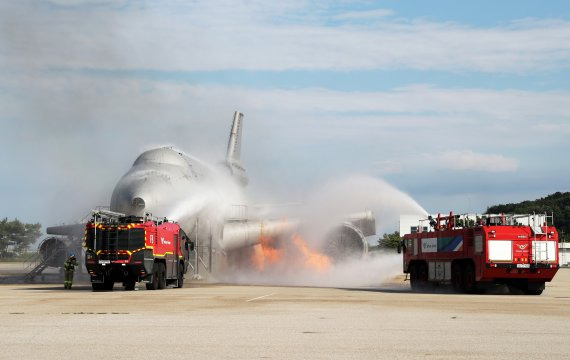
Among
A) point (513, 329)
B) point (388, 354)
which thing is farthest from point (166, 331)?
point (513, 329)

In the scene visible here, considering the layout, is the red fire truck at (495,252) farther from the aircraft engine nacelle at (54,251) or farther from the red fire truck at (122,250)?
the aircraft engine nacelle at (54,251)

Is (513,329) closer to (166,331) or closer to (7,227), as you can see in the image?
(166,331)

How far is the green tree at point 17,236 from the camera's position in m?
181

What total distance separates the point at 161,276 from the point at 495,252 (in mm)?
14076

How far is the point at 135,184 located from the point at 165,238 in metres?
5.97

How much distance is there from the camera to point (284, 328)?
66.6ft

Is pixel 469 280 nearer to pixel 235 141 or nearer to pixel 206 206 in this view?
pixel 206 206

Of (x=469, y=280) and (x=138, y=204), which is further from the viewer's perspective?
(x=138, y=204)

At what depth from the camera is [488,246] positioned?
1454 inches

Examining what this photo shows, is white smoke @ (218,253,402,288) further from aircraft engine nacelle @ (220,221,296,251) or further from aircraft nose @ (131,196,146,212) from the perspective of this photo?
aircraft nose @ (131,196,146,212)

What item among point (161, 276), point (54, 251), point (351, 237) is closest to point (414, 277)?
point (161, 276)

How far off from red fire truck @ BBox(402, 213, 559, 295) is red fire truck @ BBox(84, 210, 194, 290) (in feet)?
39.1

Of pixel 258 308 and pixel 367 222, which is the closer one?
pixel 258 308

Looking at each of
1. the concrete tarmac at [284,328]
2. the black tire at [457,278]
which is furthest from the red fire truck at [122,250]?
the black tire at [457,278]
